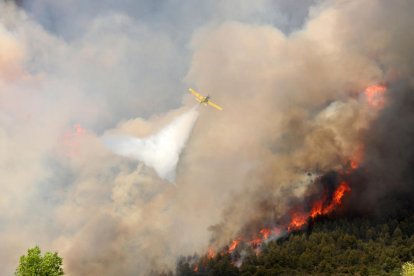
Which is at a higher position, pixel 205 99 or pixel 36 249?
pixel 205 99

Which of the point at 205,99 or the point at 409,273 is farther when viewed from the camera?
the point at 205,99

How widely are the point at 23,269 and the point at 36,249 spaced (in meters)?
4.51

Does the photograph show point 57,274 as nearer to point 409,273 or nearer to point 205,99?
point 205,99

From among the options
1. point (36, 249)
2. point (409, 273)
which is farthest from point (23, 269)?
point (409, 273)

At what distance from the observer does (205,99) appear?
151500 millimetres

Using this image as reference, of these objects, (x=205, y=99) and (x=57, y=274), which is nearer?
(x=57, y=274)

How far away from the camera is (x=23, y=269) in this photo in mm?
90750

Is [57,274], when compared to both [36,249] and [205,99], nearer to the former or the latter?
[36,249]

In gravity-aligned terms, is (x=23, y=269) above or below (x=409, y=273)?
above

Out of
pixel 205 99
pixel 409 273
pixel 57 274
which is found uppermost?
pixel 205 99

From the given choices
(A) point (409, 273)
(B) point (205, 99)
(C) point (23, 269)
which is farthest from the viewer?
(B) point (205, 99)

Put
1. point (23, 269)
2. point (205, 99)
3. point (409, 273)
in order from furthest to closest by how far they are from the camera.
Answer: point (205, 99)
point (409, 273)
point (23, 269)

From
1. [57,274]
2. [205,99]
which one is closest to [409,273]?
[205,99]

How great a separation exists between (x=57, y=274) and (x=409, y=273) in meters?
96.7
